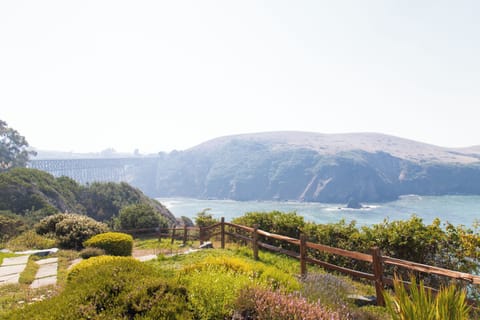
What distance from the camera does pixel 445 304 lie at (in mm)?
2973

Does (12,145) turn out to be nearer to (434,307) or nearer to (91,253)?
(91,253)

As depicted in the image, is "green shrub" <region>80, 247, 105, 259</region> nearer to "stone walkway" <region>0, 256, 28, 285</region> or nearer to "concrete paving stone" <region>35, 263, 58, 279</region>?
"concrete paving stone" <region>35, 263, 58, 279</region>

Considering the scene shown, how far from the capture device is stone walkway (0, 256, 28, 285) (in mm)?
7766

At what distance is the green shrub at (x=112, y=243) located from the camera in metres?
10.3

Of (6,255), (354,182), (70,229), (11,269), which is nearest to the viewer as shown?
(11,269)

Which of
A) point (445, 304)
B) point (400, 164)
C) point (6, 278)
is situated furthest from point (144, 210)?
point (400, 164)

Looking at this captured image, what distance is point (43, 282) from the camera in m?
7.51

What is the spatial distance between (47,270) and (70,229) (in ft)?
17.6

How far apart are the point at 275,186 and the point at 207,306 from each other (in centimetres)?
18744

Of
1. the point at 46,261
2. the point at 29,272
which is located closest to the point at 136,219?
the point at 46,261

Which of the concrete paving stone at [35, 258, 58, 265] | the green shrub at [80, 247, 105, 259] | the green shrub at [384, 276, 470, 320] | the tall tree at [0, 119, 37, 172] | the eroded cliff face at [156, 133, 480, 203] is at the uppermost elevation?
the tall tree at [0, 119, 37, 172]

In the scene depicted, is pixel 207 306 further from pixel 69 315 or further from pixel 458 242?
pixel 458 242

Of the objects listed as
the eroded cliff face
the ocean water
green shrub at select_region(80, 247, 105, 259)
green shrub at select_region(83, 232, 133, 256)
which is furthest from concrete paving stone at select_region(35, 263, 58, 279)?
the eroded cliff face

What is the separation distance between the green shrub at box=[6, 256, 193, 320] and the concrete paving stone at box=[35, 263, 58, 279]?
5.11m
